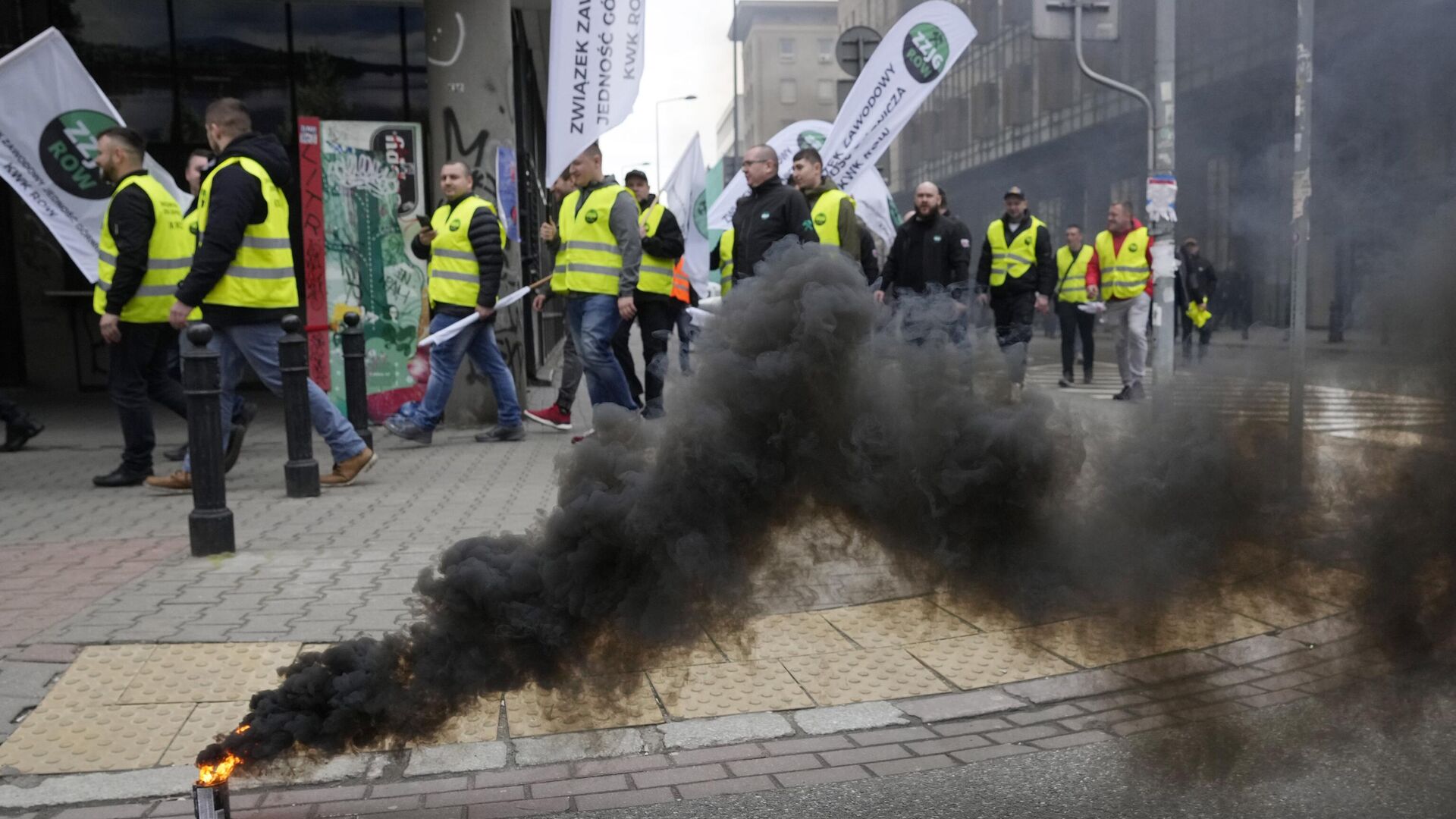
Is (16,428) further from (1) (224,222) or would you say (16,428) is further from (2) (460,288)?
(1) (224,222)

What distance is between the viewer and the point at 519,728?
12.6 feet

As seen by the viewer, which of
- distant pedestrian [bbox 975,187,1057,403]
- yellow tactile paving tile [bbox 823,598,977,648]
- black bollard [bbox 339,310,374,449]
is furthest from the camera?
distant pedestrian [bbox 975,187,1057,403]

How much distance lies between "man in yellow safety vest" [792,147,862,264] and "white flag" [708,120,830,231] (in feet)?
12.5

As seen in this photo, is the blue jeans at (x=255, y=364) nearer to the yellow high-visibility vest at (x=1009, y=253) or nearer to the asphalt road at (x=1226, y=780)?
the asphalt road at (x=1226, y=780)

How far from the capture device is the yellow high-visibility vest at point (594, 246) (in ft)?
29.1

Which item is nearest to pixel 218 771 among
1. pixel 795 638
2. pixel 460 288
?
pixel 795 638

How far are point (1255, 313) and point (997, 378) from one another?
601 millimetres

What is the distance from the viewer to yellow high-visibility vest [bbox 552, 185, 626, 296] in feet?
29.1

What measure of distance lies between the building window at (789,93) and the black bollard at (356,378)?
35.9 ft

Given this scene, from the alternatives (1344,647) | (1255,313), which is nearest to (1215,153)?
(1255,313)

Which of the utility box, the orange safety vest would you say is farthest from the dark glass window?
the utility box

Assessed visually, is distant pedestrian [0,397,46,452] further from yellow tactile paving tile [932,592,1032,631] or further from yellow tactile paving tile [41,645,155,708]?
yellow tactile paving tile [932,592,1032,631]

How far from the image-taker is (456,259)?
931cm

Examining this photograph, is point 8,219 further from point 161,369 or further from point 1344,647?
point 1344,647
